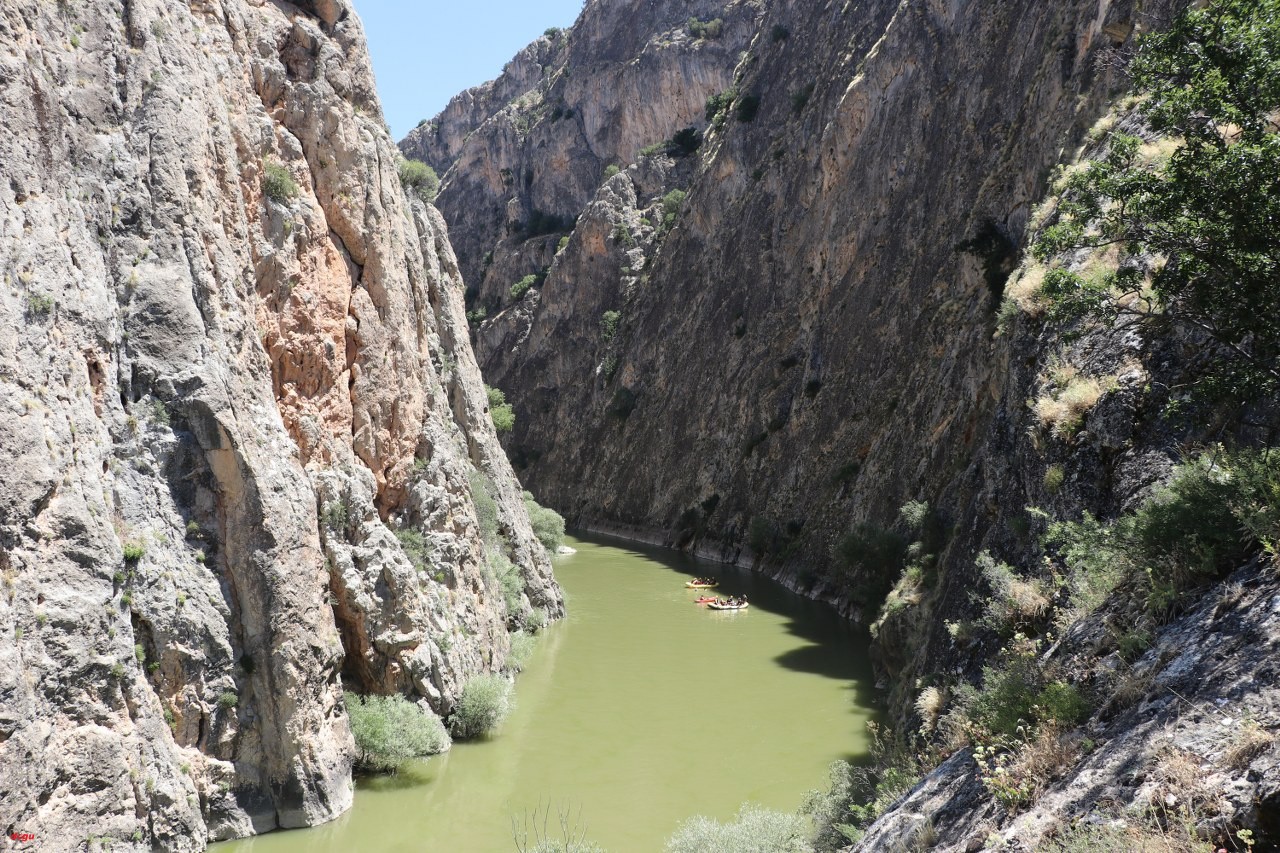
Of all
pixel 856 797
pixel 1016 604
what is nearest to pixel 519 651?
pixel 856 797

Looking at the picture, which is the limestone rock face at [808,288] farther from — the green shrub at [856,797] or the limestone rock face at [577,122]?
the green shrub at [856,797]

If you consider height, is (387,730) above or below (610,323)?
below

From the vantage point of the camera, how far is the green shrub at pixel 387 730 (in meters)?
14.2

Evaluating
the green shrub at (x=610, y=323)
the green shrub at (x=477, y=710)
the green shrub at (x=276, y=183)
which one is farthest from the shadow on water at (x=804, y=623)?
the green shrub at (x=610, y=323)

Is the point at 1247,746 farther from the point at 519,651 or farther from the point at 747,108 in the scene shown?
the point at 747,108

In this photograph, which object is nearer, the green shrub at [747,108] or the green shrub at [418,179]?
the green shrub at [418,179]

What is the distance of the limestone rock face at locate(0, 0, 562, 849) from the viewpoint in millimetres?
9617

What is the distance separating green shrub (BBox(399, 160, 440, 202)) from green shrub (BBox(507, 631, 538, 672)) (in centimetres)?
1369

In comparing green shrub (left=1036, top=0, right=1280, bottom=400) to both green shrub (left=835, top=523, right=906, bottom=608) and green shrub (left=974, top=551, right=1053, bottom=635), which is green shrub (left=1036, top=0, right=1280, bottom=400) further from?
green shrub (left=835, top=523, right=906, bottom=608)

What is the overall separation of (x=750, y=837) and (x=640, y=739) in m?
7.26

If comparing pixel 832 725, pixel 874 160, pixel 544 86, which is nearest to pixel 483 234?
pixel 544 86

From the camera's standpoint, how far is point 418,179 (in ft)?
88.0

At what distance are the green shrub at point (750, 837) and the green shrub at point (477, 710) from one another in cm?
Answer: 618

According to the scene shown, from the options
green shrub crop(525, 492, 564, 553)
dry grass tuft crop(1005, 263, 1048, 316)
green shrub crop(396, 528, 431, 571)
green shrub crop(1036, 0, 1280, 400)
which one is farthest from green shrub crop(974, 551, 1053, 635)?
green shrub crop(525, 492, 564, 553)
